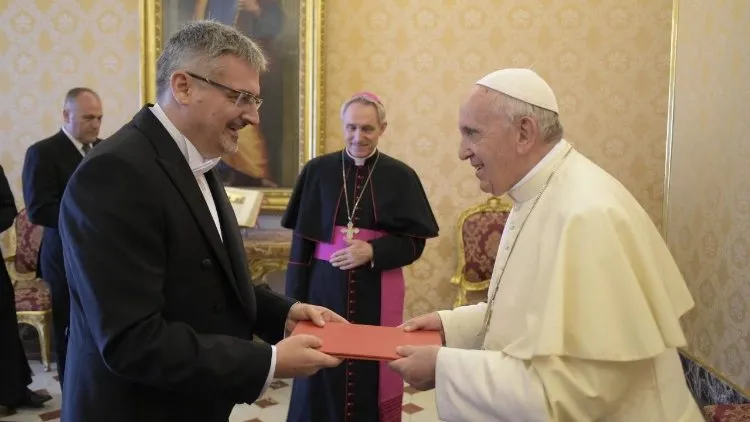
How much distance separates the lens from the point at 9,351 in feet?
13.4

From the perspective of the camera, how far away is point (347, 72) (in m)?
5.50

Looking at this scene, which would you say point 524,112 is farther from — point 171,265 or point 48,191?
point 48,191

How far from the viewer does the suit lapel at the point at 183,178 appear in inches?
64.5

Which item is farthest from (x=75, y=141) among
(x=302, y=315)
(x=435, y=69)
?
(x=435, y=69)

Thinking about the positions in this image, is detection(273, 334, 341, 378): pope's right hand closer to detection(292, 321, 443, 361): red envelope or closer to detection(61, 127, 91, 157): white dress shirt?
detection(292, 321, 443, 361): red envelope

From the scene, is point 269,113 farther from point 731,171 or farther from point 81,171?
point 81,171

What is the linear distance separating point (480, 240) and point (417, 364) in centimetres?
355

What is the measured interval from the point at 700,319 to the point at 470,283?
5.73ft

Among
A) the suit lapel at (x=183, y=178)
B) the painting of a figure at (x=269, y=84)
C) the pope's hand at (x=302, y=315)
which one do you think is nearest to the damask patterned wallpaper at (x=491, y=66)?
the painting of a figure at (x=269, y=84)

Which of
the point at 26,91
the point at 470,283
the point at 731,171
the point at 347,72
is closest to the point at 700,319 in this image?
the point at 731,171

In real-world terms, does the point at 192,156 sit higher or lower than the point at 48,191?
higher

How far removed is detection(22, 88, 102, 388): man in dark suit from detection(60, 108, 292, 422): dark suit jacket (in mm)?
2505

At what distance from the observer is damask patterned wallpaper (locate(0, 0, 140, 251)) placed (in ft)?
18.1

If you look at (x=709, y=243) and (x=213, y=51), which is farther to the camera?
(x=709, y=243)
